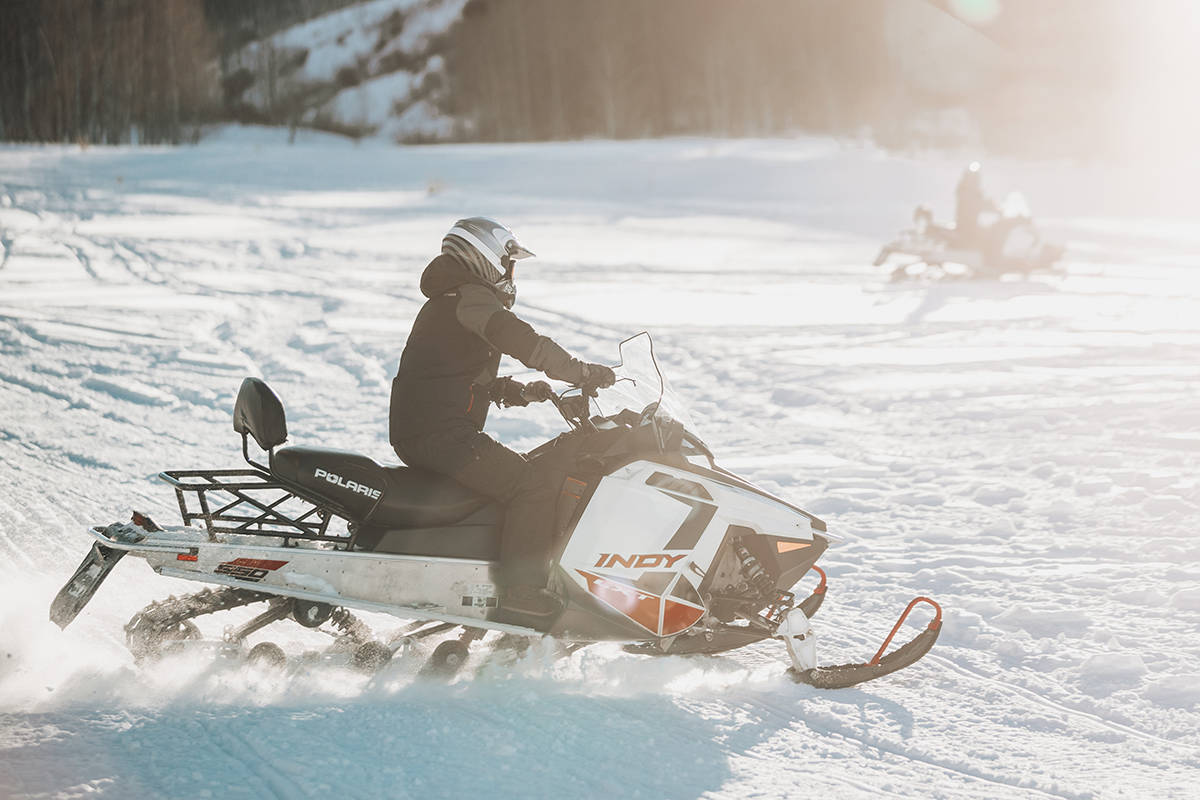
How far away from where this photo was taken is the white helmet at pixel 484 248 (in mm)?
3746

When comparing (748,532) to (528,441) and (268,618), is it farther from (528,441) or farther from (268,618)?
(528,441)

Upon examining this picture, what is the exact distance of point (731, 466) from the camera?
666cm

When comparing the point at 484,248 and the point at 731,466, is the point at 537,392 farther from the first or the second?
the point at 731,466

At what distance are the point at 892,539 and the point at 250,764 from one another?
3.36 metres

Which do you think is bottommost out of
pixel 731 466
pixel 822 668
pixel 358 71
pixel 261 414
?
pixel 822 668

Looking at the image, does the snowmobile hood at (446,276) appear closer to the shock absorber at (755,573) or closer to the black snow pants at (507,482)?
the black snow pants at (507,482)

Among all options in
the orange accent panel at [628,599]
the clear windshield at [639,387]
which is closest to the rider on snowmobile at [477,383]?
the orange accent panel at [628,599]

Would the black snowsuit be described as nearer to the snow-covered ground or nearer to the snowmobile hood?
the snowmobile hood

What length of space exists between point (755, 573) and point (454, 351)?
1.33m

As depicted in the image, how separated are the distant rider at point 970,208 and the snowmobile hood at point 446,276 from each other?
483 inches

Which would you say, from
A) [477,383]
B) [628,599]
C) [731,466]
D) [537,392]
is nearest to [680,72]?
[731,466]

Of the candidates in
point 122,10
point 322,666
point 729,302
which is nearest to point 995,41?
point 122,10

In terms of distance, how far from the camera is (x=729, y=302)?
12672 millimetres

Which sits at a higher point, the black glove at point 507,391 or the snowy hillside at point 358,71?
the snowy hillside at point 358,71
